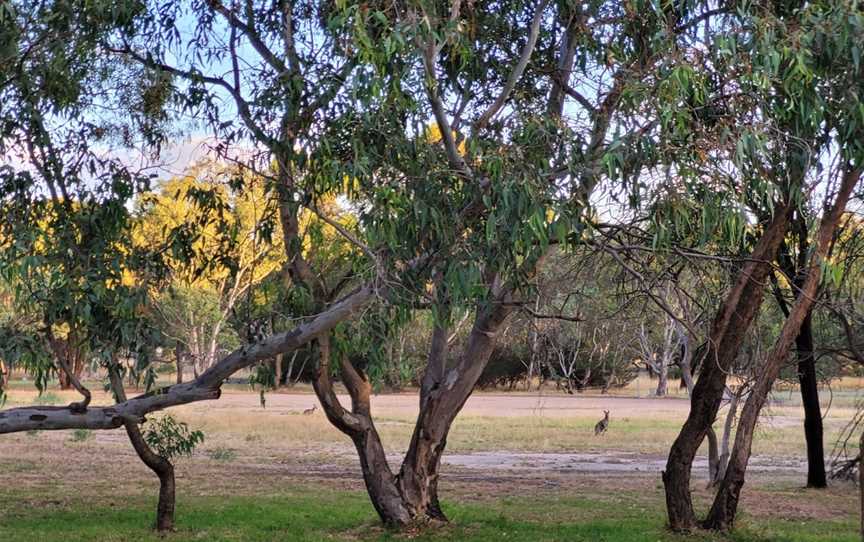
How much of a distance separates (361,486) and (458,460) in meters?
5.28

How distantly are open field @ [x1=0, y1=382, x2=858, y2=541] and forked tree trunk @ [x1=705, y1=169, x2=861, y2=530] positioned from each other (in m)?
0.36

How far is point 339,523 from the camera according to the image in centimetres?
1341

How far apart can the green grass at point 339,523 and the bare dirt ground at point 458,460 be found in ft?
3.67

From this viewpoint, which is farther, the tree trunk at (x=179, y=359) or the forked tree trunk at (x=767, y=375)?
the tree trunk at (x=179, y=359)

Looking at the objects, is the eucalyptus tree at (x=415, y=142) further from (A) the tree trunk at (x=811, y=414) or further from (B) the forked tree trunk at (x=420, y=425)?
(A) the tree trunk at (x=811, y=414)

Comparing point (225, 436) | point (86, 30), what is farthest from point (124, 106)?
point (225, 436)

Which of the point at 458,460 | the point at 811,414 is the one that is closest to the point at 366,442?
the point at 811,414

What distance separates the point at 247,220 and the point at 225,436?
8.93 m

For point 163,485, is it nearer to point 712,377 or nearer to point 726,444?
point 712,377

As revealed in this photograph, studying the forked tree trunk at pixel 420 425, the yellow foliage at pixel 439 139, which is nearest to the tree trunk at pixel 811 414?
the forked tree trunk at pixel 420 425

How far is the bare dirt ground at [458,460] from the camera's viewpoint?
1698cm

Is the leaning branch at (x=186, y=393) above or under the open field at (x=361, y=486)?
above

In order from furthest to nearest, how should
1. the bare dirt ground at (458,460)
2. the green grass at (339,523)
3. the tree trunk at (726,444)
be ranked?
the bare dirt ground at (458,460)
the tree trunk at (726,444)
the green grass at (339,523)

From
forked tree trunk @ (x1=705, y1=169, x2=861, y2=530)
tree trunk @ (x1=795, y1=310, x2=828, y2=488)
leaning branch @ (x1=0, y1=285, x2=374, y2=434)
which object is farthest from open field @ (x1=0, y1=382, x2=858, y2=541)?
leaning branch @ (x1=0, y1=285, x2=374, y2=434)
